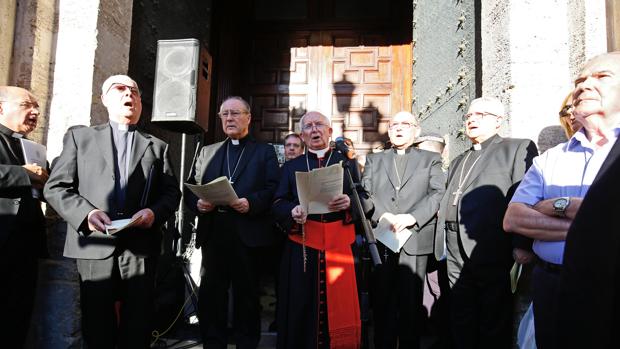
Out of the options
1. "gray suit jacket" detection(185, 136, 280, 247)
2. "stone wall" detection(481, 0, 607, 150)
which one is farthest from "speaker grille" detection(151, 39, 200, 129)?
"stone wall" detection(481, 0, 607, 150)

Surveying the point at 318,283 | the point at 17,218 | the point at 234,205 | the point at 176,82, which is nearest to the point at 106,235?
the point at 17,218

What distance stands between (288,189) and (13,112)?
210cm

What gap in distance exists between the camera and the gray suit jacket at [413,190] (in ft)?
10.6

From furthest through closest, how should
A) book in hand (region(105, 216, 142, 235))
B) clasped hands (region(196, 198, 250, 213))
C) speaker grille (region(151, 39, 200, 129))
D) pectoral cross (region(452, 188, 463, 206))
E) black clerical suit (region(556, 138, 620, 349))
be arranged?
1. speaker grille (region(151, 39, 200, 129))
2. clasped hands (region(196, 198, 250, 213))
3. pectoral cross (region(452, 188, 463, 206))
4. book in hand (region(105, 216, 142, 235))
5. black clerical suit (region(556, 138, 620, 349))

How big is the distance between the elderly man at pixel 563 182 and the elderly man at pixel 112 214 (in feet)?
7.71

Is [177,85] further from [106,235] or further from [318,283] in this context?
[318,283]

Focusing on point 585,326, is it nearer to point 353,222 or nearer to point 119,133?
point 353,222

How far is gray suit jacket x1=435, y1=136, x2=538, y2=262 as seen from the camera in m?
2.82

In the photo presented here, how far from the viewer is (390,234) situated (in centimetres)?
317

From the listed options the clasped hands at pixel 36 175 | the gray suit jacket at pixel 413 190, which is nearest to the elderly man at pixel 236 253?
the gray suit jacket at pixel 413 190

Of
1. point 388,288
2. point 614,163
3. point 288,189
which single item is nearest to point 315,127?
point 288,189

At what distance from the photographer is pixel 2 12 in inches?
137

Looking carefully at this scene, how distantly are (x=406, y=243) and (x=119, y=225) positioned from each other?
2064 mm

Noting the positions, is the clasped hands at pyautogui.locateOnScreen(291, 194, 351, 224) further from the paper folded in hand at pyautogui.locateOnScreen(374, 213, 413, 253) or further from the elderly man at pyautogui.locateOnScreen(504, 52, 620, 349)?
the elderly man at pyautogui.locateOnScreen(504, 52, 620, 349)
